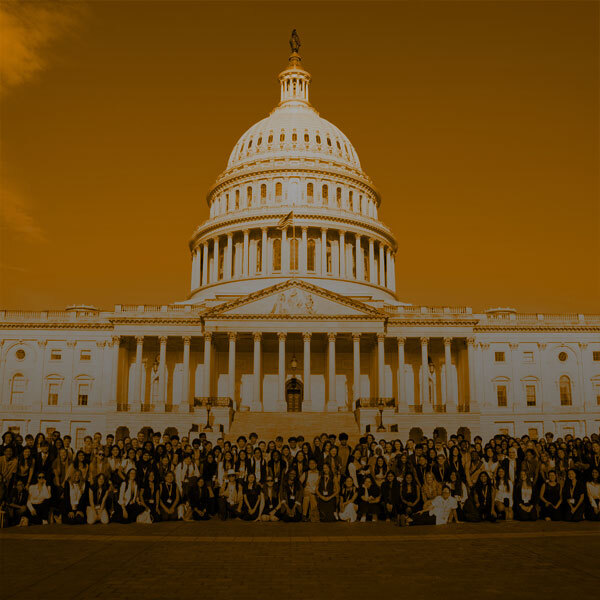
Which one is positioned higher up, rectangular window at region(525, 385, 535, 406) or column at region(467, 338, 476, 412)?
column at region(467, 338, 476, 412)

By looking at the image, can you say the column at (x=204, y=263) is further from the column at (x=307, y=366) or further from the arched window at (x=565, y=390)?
the arched window at (x=565, y=390)

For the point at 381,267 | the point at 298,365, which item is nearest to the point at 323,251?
the point at 381,267

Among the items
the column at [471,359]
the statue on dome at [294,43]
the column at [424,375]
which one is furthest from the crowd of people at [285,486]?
the statue on dome at [294,43]

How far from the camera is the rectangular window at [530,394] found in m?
66.5

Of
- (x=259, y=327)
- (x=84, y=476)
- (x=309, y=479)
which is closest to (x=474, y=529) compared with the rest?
(x=309, y=479)

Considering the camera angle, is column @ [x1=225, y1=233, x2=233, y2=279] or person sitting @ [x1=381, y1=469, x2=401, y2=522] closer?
person sitting @ [x1=381, y1=469, x2=401, y2=522]

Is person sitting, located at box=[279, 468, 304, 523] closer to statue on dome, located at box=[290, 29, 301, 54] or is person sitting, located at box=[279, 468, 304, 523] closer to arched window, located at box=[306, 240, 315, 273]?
arched window, located at box=[306, 240, 315, 273]

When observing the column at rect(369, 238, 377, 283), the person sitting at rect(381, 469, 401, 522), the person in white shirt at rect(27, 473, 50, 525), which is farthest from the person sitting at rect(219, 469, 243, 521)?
the column at rect(369, 238, 377, 283)

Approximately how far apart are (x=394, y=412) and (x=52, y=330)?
33.9 meters

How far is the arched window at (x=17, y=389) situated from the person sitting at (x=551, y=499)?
57158 millimetres

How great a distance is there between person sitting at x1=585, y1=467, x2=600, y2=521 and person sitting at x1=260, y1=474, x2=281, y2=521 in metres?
8.82

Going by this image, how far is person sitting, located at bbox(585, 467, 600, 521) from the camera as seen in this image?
64.0 feet

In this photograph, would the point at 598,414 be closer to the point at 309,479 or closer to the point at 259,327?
the point at 259,327

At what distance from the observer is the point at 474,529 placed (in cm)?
1783
